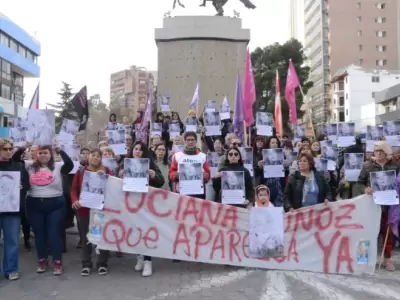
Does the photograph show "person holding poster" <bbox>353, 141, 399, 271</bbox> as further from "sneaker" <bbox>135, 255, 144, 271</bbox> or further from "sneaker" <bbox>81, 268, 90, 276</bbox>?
"sneaker" <bbox>81, 268, 90, 276</bbox>

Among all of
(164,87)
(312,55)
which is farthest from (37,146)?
(312,55)

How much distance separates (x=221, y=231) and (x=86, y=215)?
1.77 meters

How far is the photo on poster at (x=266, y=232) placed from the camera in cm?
616

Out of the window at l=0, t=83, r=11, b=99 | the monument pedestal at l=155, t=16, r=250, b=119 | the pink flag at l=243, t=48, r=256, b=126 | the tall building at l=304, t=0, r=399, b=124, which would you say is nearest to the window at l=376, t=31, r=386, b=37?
the tall building at l=304, t=0, r=399, b=124

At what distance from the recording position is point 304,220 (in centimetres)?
629

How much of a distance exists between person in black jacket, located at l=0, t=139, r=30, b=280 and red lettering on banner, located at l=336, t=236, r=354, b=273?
4070 mm

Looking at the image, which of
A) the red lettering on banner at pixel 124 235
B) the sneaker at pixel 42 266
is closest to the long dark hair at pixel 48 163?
the red lettering on banner at pixel 124 235

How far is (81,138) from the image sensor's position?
39.9ft

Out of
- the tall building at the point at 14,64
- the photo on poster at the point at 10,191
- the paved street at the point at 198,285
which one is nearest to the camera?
the paved street at the point at 198,285

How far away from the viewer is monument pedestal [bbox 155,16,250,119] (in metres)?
15.1

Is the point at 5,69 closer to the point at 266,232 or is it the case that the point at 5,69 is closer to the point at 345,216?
the point at 266,232

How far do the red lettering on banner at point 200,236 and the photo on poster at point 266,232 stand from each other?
55cm

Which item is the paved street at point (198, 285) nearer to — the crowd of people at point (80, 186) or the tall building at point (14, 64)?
the crowd of people at point (80, 186)

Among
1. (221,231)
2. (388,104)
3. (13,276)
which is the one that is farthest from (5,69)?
(221,231)
